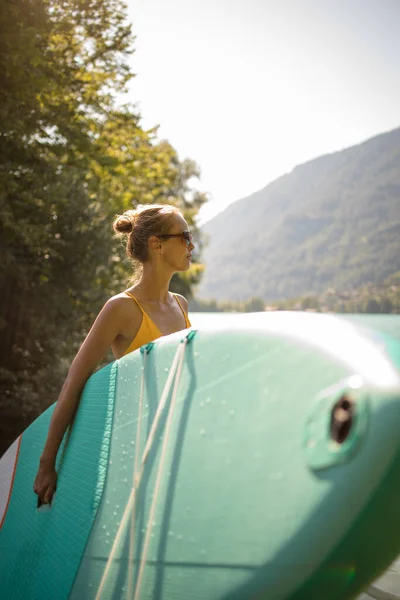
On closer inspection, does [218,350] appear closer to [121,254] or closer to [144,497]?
[144,497]

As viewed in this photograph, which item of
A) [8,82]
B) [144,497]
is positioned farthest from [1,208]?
[144,497]

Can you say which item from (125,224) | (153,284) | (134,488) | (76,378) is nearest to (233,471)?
(134,488)

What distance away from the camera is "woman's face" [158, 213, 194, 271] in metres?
2.78

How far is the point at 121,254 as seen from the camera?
13.1 metres

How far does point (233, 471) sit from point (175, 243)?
4.61 ft

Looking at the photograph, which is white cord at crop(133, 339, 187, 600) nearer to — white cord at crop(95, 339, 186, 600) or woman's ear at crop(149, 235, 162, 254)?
white cord at crop(95, 339, 186, 600)

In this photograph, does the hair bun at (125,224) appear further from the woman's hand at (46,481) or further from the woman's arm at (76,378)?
the woman's hand at (46,481)

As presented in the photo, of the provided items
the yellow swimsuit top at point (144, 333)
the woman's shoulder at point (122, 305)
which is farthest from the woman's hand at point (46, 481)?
the woman's shoulder at point (122, 305)

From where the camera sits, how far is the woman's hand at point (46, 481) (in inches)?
96.4

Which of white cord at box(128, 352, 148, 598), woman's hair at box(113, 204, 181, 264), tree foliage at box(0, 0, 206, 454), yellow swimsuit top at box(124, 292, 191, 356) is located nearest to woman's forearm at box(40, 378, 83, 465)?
yellow swimsuit top at box(124, 292, 191, 356)

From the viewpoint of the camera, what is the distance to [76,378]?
2424mm

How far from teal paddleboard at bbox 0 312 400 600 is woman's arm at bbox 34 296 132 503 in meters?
0.05

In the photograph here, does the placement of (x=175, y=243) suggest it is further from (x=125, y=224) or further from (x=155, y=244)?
(x=125, y=224)

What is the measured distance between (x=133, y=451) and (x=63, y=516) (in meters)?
0.51
